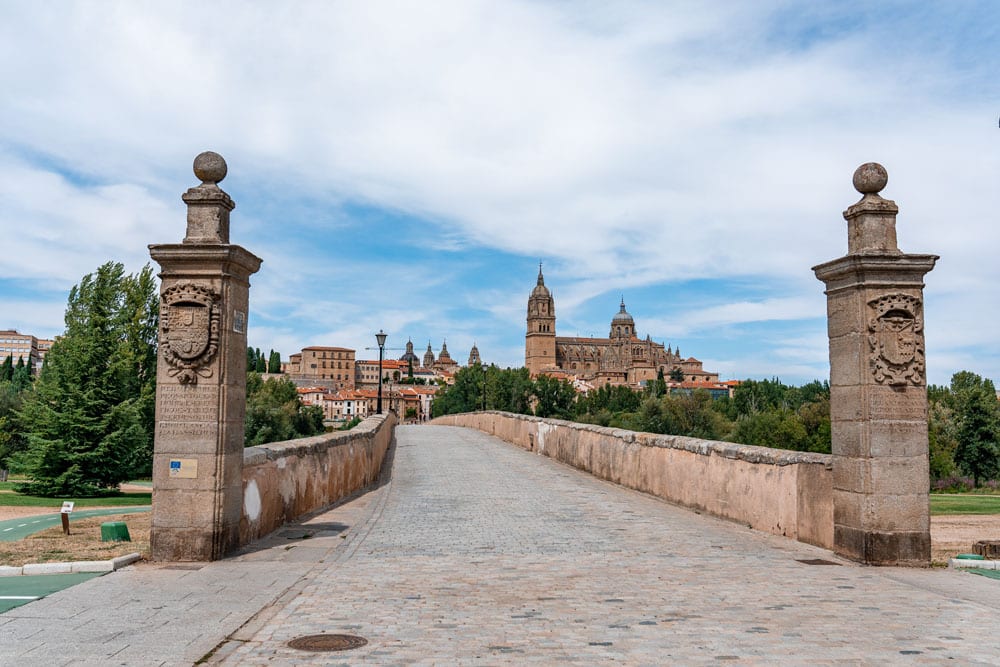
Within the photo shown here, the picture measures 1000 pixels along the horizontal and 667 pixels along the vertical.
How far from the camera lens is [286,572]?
23.8ft

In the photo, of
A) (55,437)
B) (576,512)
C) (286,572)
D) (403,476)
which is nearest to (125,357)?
(55,437)

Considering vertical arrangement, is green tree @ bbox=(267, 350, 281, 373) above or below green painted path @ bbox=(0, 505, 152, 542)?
above

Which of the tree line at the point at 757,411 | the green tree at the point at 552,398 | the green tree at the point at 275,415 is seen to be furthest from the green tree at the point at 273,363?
the green tree at the point at 275,415

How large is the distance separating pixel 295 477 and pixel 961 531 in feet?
42.0

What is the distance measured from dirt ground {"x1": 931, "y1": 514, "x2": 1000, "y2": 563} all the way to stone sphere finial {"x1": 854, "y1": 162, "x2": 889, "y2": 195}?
496cm

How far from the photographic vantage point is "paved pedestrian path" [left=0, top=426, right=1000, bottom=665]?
15.8 feet

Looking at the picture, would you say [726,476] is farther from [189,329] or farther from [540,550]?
[189,329]

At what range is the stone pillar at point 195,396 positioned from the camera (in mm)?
7879

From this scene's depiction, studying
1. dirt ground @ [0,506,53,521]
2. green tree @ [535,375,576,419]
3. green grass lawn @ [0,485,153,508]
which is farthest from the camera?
green tree @ [535,375,576,419]

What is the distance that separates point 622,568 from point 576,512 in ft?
14.2

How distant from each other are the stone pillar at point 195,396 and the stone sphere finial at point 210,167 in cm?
43

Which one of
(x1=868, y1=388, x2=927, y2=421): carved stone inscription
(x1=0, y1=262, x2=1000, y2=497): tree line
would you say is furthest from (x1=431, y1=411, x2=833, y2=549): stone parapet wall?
(x1=0, y1=262, x2=1000, y2=497): tree line

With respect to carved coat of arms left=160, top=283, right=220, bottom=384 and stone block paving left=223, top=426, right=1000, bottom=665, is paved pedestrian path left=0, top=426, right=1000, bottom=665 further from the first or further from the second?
carved coat of arms left=160, top=283, right=220, bottom=384

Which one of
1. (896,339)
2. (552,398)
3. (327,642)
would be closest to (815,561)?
(896,339)
